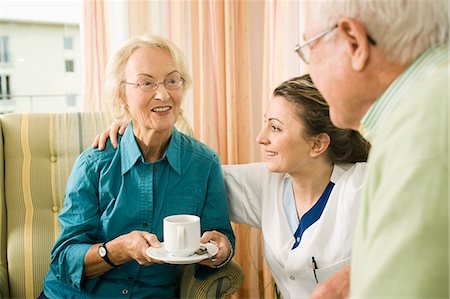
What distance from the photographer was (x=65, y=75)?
2498 mm

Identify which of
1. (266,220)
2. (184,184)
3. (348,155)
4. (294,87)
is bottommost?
(266,220)

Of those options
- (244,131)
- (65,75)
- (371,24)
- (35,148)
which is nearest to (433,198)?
(371,24)

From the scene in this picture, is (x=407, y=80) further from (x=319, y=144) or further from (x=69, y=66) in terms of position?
(x=69, y=66)

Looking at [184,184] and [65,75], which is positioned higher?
[65,75]

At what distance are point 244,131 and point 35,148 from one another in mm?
1004

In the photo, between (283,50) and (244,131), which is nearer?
(283,50)

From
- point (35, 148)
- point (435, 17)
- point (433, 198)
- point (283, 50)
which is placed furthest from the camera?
point (283, 50)

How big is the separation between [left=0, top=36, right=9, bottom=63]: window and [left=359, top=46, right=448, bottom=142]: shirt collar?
2.08 m

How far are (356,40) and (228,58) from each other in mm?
1638

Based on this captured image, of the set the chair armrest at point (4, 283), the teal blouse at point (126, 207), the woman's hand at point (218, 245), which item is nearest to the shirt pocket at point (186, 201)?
the teal blouse at point (126, 207)

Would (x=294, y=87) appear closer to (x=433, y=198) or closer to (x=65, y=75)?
(x=433, y=198)

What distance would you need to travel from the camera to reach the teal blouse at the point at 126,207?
5.35ft

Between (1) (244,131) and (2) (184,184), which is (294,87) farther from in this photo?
(1) (244,131)

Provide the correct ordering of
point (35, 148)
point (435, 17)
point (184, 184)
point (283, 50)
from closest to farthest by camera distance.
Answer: point (435, 17)
point (184, 184)
point (35, 148)
point (283, 50)
